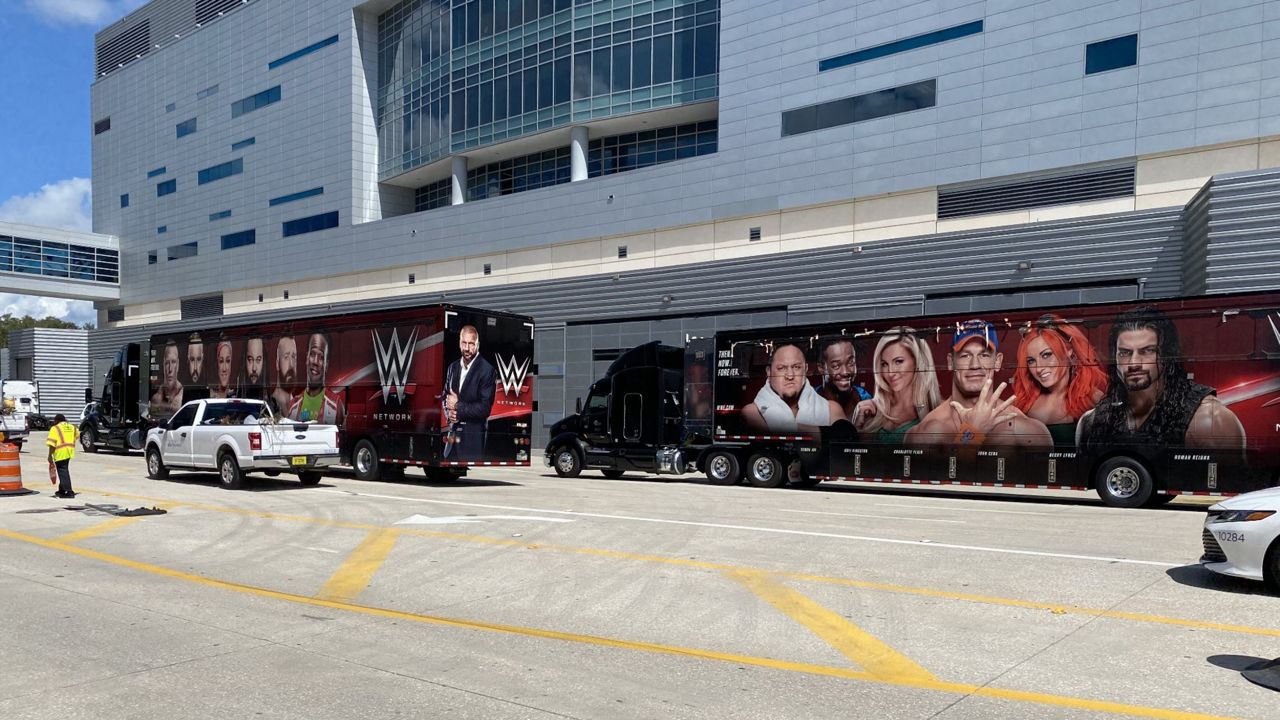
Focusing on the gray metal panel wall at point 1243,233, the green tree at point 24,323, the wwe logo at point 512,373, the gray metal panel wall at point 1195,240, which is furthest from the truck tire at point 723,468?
the green tree at point 24,323

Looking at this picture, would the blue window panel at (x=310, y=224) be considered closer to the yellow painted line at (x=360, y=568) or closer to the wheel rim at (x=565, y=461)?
the wheel rim at (x=565, y=461)

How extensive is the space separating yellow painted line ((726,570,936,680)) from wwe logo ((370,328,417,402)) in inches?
524

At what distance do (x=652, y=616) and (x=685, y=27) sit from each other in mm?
34757

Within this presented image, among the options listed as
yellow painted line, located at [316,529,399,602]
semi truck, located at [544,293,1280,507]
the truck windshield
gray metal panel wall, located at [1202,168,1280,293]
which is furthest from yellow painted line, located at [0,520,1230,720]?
gray metal panel wall, located at [1202,168,1280,293]

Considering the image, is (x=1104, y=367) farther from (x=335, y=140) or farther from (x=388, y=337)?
(x=335, y=140)

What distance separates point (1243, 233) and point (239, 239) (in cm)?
5381

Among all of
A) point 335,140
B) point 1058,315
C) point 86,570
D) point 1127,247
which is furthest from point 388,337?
Result: point 335,140

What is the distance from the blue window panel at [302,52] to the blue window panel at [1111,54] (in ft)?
135

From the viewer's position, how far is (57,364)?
74750 millimetres

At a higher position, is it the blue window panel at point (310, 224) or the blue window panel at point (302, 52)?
the blue window panel at point (302, 52)

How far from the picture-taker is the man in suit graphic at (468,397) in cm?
2066

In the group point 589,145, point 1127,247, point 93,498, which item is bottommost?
point 93,498

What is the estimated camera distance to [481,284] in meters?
43.9

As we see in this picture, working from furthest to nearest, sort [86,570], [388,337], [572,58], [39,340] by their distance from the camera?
[39,340]
[572,58]
[388,337]
[86,570]
